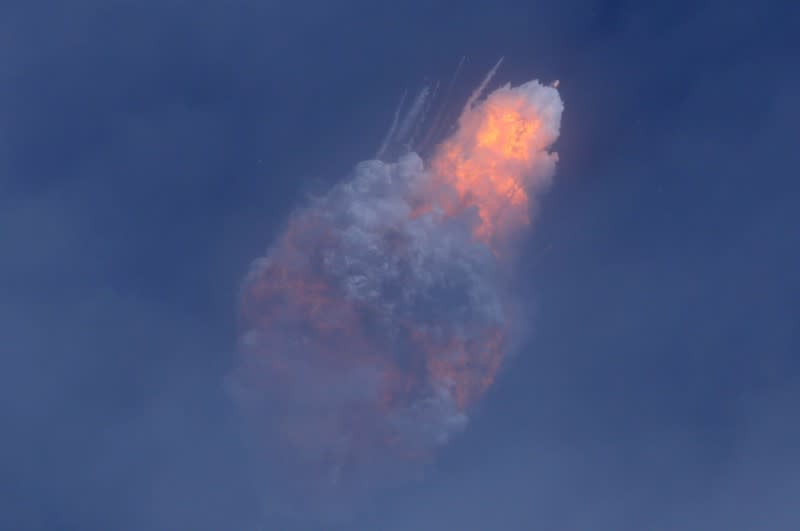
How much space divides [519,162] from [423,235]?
16.3 metres

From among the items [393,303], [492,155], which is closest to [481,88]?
[492,155]

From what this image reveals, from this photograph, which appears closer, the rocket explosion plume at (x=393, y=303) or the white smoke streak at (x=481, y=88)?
the rocket explosion plume at (x=393, y=303)

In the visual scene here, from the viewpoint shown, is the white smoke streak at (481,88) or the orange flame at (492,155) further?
the white smoke streak at (481,88)

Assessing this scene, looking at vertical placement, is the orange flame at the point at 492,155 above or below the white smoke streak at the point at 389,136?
below

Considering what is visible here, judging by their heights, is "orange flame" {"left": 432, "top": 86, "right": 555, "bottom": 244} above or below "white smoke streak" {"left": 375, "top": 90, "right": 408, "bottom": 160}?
below

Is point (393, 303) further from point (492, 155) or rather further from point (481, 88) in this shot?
point (481, 88)

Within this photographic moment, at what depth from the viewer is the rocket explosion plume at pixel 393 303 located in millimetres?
98688

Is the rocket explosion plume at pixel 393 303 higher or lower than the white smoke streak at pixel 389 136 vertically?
lower

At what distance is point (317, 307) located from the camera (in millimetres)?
100812

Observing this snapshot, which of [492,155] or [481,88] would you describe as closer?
[492,155]

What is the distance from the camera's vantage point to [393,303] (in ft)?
324

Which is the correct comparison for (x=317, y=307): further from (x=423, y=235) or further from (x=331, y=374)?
(x=423, y=235)

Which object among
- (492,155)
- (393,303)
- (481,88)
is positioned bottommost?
(393,303)

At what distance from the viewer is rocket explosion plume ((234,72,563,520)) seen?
3885 inches
